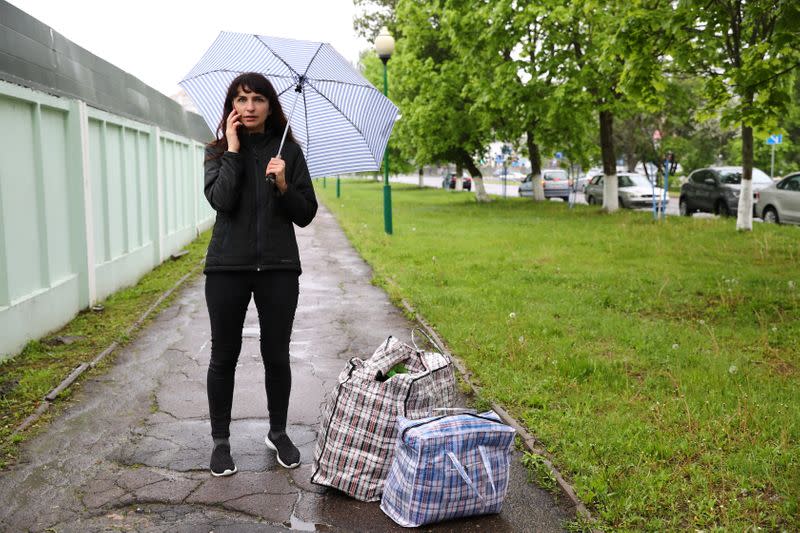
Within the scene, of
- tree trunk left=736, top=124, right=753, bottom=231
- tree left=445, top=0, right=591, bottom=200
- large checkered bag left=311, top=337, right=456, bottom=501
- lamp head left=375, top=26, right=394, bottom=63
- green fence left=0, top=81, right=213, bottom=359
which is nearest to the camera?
large checkered bag left=311, top=337, right=456, bottom=501

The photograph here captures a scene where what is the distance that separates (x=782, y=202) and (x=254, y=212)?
18.1 metres

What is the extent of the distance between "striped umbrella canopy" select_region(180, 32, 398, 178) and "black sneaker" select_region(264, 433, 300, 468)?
5.00 ft

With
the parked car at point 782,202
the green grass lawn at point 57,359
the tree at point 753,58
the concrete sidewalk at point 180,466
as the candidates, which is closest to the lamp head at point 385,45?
the tree at point 753,58

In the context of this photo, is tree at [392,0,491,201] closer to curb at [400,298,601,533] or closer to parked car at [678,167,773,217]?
parked car at [678,167,773,217]

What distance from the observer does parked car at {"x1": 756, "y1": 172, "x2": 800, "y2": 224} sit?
60.3ft

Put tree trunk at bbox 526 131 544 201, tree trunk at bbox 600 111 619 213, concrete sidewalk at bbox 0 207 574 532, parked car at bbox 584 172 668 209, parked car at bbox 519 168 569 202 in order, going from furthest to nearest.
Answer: parked car at bbox 519 168 569 202, tree trunk at bbox 526 131 544 201, parked car at bbox 584 172 668 209, tree trunk at bbox 600 111 619 213, concrete sidewalk at bbox 0 207 574 532

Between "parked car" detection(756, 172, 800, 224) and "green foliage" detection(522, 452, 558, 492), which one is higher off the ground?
"parked car" detection(756, 172, 800, 224)

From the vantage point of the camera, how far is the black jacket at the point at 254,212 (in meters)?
3.84

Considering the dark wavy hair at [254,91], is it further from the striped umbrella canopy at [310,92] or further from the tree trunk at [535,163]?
the tree trunk at [535,163]

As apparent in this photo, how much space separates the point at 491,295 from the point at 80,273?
15.6 feet

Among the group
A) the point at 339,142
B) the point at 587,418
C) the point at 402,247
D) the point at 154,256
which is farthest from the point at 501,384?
the point at 402,247

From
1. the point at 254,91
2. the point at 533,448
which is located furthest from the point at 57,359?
the point at 533,448

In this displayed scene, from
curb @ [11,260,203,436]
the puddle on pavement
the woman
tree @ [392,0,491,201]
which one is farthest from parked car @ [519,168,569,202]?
the puddle on pavement

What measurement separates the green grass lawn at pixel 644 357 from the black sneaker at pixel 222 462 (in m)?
1.80
